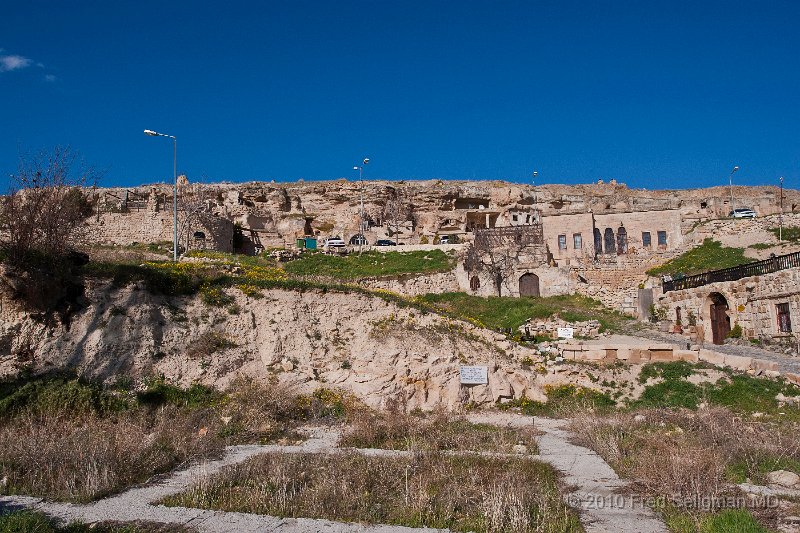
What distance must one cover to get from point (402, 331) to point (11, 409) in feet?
32.6

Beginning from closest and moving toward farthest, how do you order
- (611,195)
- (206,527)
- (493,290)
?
(206,527) → (493,290) → (611,195)

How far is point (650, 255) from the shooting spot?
31250 millimetres

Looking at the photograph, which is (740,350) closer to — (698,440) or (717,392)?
(717,392)

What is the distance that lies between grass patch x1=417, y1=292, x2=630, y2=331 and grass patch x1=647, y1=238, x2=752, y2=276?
4.82 meters

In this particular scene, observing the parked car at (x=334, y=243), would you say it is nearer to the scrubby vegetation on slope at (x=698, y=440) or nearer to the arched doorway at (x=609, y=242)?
the arched doorway at (x=609, y=242)

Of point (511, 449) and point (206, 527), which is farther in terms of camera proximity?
point (511, 449)

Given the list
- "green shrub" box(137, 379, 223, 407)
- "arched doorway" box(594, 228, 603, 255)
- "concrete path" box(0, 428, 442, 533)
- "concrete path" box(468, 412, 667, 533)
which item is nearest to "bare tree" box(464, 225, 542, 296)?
"arched doorway" box(594, 228, 603, 255)

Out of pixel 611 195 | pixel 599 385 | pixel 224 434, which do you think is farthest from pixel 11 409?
pixel 611 195

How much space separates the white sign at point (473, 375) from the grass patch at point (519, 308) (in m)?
6.92

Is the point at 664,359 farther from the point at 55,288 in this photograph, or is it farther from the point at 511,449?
the point at 55,288

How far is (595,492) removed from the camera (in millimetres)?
7672

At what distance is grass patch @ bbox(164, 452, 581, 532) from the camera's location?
662 cm

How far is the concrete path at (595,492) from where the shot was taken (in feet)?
21.5

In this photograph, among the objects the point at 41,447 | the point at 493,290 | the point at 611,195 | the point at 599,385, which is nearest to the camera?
the point at 41,447
